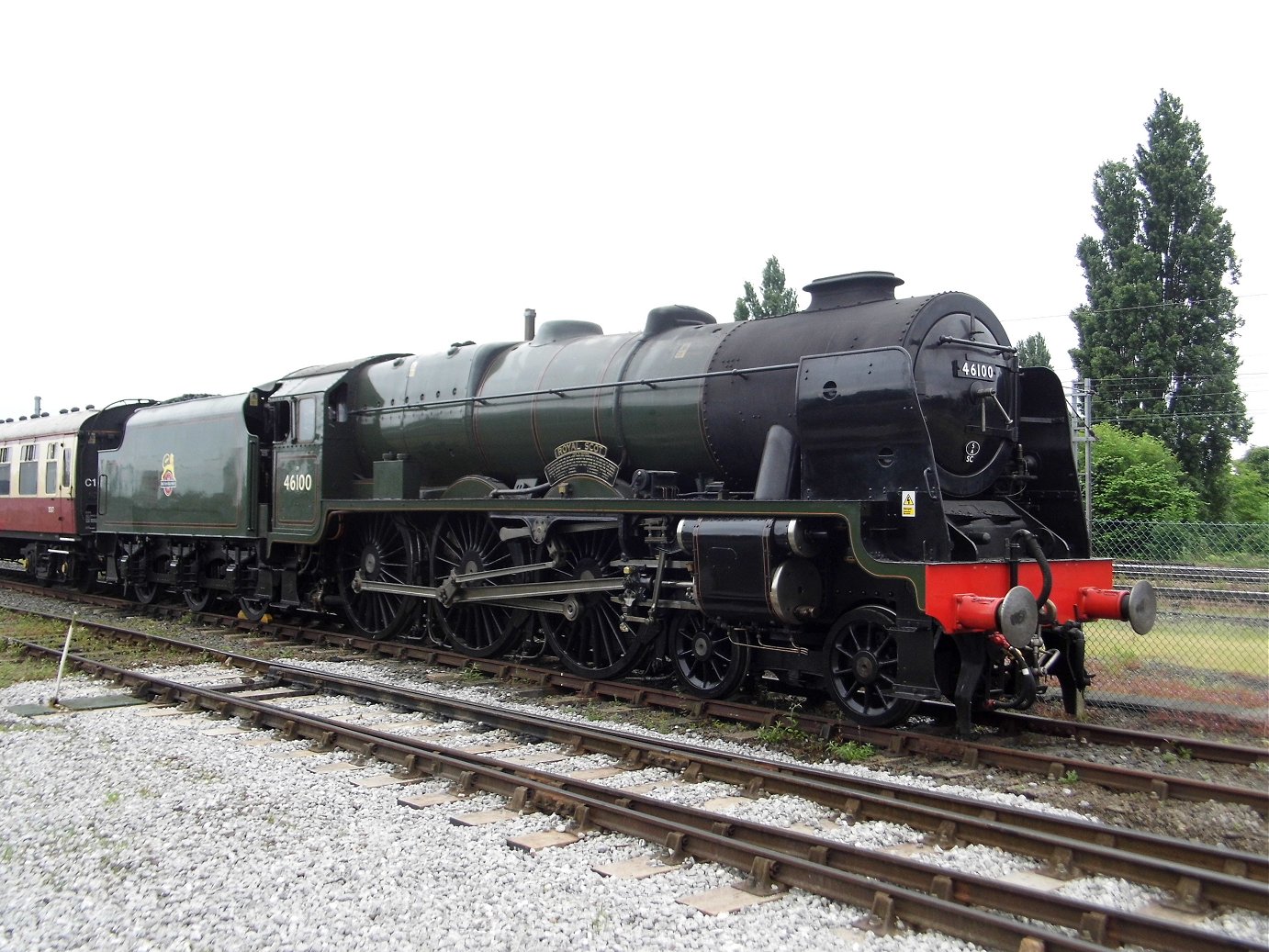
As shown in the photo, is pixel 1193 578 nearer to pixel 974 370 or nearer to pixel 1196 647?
pixel 1196 647

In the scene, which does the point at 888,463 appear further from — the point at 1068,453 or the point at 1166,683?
the point at 1166,683

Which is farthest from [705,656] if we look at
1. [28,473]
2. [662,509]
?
[28,473]

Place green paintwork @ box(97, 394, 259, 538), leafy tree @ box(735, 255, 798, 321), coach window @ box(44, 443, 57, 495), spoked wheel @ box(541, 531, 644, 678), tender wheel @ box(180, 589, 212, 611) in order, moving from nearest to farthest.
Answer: spoked wheel @ box(541, 531, 644, 678) → green paintwork @ box(97, 394, 259, 538) → tender wheel @ box(180, 589, 212, 611) → coach window @ box(44, 443, 57, 495) → leafy tree @ box(735, 255, 798, 321)

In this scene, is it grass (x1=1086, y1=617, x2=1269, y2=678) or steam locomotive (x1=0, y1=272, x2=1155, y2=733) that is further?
grass (x1=1086, y1=617, x2=1269, y2=678)

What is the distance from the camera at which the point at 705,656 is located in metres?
8.53

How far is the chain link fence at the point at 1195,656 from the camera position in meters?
8.27

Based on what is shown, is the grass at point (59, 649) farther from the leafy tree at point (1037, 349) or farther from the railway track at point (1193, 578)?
the leafy tree at point (1037, 349)

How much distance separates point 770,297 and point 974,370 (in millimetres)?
36106

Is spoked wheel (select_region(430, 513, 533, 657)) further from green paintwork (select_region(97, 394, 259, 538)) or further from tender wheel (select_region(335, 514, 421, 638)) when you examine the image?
green paintwork (select_region(97, 394, 259, 538))

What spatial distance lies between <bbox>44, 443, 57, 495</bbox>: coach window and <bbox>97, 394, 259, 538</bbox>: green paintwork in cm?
270

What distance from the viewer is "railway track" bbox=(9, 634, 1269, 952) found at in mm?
3969

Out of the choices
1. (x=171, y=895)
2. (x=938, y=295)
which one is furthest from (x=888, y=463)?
(x=171, y=895)

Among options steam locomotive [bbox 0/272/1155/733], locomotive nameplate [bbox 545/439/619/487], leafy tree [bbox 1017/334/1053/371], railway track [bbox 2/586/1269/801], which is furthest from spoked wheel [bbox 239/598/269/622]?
leafy tree [bbox 1017/334/1053/371]

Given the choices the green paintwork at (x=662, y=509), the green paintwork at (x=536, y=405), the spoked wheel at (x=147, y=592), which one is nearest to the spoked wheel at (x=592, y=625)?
the green paintwork at (x=662, y=509)
